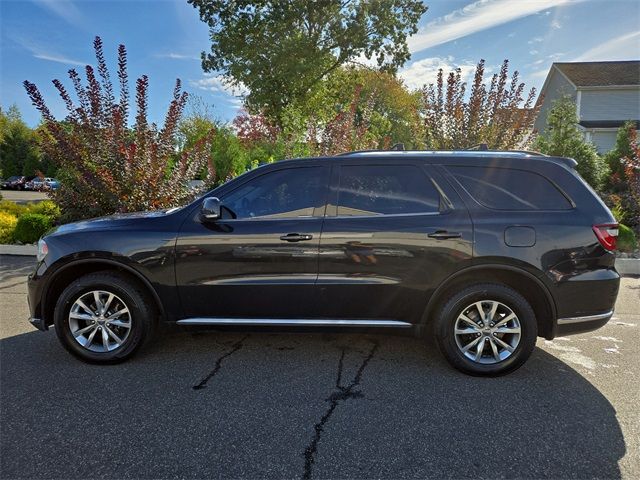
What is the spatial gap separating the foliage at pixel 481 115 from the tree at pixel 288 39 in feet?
35.3

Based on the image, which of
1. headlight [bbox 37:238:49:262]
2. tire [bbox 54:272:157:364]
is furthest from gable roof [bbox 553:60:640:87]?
headlight [bbox 37:238:49:262]

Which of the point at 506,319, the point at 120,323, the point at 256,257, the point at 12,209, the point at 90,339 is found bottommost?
the point at 90,339

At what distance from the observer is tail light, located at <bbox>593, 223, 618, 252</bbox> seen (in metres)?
3.20

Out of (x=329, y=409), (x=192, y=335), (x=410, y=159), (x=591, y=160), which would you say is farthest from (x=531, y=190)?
(x=591, y=160)

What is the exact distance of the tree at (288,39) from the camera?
739 inches

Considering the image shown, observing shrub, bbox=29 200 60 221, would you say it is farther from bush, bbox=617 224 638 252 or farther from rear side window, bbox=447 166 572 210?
bush, bbox=617 224 638 252

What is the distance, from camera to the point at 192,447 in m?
2.40

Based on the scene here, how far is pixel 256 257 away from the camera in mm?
3354

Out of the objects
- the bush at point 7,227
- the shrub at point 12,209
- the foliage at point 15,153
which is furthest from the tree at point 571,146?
the foliage at point 15,153

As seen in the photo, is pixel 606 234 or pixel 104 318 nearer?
pixel 606 234

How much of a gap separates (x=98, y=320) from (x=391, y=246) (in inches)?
101

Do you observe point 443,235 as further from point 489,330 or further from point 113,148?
point 113,148

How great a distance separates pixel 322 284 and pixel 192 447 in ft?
4.90

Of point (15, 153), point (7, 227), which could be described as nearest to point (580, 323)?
point (7, 227)
